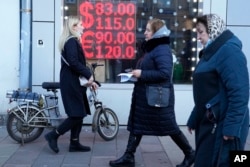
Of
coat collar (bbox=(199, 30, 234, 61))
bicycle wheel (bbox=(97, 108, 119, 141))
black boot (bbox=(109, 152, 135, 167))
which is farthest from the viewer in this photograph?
bicycle wheel (bbox=(97, 108, 119, 141))

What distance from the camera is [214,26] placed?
11.4 ft

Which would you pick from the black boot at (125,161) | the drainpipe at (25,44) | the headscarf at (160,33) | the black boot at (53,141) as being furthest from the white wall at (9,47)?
the headscarf at (160,33)

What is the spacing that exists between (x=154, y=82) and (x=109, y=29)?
307cm

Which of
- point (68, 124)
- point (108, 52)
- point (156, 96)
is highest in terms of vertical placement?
point (108, 52)

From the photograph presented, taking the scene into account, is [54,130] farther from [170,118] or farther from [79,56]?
[170,118]

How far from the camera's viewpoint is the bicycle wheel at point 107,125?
22.9ft

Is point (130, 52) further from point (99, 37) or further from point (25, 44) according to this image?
point (25, 44)

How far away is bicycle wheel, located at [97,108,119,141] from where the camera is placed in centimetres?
696

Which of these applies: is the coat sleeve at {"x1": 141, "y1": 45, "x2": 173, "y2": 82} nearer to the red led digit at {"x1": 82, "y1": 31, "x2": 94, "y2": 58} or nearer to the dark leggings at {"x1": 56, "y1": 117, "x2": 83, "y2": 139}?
the dark leggings at {"x1": 56, "y1": 117, "x2": 83, "y2": 139}

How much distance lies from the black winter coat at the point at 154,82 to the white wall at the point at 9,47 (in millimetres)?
3292

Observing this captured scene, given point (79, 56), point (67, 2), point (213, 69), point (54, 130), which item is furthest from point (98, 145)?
point (213, 69)

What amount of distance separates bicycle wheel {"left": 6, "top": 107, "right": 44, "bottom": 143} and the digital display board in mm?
1928

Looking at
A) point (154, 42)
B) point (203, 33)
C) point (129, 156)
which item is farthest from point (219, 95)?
point (129, 156)

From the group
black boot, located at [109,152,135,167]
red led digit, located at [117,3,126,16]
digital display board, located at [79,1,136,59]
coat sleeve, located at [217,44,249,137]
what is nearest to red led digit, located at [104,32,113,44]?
digital display board, located at [79,1,136,59]
